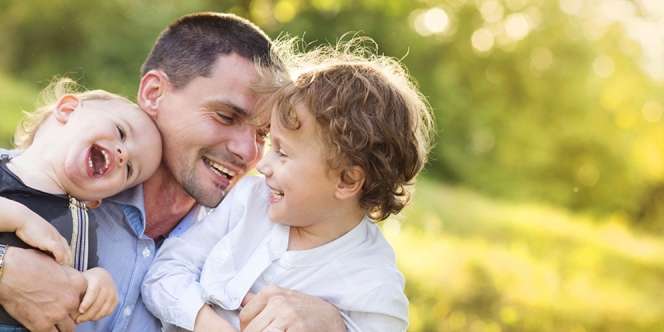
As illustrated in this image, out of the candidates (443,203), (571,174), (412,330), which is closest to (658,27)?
(571,174)

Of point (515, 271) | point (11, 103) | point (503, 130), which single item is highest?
point (11, 103)

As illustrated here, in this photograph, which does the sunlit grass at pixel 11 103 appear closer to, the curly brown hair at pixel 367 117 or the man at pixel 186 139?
the man at pixel 186 139

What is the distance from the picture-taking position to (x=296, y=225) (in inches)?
109

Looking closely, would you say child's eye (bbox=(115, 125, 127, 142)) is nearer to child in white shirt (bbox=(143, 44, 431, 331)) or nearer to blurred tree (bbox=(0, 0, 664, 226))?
child in white shirt (bbox=(143, 44, 431, 331))

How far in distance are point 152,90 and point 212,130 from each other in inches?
10.1

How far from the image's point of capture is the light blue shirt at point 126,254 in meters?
2.93

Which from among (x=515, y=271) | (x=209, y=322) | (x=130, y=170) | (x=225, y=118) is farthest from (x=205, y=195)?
(x=515, y=271)

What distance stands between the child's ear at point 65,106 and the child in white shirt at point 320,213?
0.49m

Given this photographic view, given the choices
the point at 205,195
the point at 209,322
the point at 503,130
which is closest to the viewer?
the point at 209,322

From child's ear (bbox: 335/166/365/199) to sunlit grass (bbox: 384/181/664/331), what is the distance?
12.0ft

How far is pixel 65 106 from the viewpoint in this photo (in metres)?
2.78

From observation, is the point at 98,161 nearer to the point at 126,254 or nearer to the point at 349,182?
the point at 126,254

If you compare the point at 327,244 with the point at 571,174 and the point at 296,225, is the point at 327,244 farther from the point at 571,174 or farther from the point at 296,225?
the point at 571,174

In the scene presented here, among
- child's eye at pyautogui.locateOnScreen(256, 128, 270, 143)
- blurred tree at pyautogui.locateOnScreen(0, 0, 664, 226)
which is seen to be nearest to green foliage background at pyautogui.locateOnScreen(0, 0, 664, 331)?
blurred tree at pyautogui.locateOnScreen(0, 0, 664, 226)
